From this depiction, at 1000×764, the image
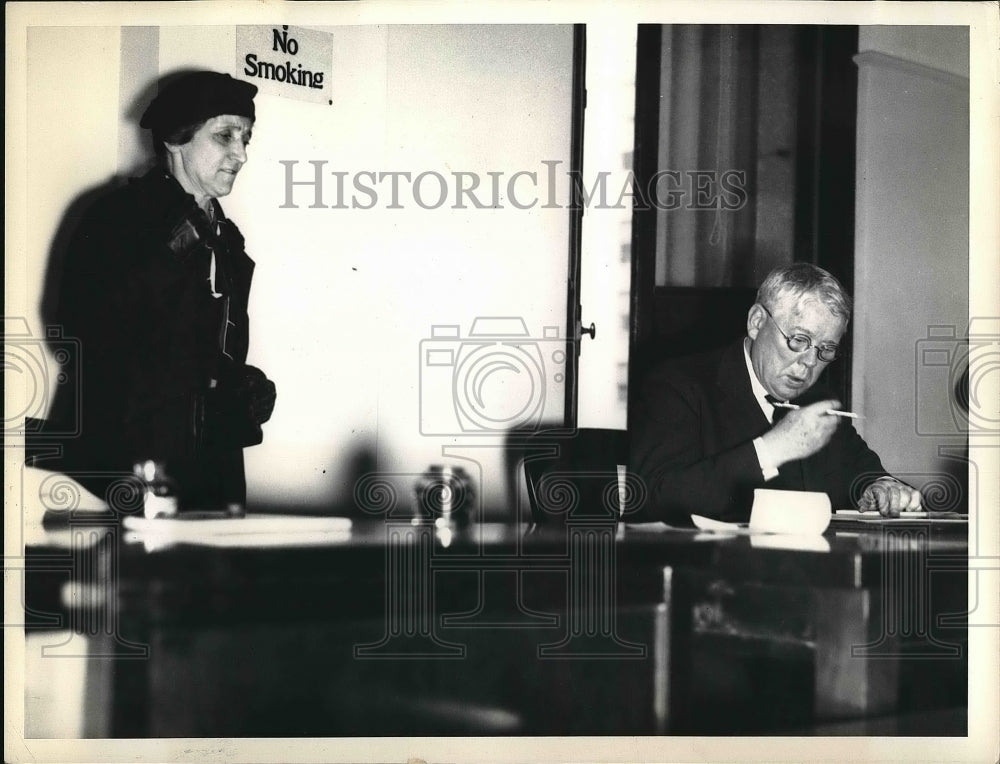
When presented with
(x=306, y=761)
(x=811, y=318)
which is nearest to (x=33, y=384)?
(x=306, y=761)

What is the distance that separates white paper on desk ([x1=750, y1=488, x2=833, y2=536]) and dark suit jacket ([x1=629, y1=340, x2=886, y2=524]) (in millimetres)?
29

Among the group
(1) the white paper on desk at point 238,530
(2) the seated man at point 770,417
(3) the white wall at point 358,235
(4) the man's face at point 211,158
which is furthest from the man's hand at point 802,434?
(4) the man's face at point 211,158

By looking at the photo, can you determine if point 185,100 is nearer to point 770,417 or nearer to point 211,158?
point 211,158

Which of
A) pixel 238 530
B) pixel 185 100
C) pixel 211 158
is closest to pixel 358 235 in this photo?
pixel 211 158

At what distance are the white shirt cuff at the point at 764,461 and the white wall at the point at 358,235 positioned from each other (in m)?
0.40

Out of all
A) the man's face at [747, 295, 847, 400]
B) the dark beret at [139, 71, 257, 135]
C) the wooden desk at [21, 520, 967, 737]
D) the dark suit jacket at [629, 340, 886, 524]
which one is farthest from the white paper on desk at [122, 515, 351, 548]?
the man's face at [747, 295, 847, 400]

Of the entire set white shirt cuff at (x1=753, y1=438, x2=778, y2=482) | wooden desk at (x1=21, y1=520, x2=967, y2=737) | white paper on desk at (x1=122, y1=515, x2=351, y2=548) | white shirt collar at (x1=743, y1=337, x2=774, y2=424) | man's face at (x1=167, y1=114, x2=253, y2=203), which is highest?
man's face at (x1=167, y1=114, x2=253, y2=203)

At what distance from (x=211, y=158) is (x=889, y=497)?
4.86 ft

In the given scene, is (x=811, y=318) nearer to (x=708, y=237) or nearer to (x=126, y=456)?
(x=708, y=237)

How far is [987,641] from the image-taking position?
216cm

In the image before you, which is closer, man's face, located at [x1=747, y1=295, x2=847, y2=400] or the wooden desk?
the wooden desk

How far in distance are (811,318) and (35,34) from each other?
1.61 m

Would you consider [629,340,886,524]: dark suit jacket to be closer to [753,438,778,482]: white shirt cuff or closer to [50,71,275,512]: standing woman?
[753,438,778,482]: white shirt cuff

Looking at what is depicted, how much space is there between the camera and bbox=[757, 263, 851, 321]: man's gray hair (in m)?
2.18
